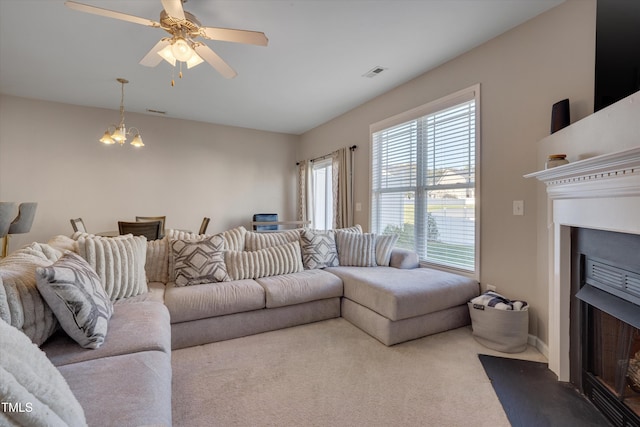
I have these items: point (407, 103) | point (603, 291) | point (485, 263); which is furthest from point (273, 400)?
point (407, 103)

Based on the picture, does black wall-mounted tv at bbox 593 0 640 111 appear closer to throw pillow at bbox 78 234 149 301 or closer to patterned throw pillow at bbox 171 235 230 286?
patterned throw pillow at bbox 171 235 230 286

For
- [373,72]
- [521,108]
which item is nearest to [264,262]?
[373,72]

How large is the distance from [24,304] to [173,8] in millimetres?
1786

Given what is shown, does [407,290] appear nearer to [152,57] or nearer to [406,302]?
[406,302]

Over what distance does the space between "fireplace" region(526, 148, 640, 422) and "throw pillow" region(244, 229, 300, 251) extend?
2442 mm

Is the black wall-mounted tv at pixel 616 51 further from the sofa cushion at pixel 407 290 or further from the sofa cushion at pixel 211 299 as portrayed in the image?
the sofa cushion at pixel 211 299

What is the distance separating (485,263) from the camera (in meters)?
2.85

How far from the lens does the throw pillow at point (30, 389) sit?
0.59m

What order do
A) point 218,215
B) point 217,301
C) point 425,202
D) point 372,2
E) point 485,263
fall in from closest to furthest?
point 372,2 < point 217,301 < point 485,263 < point 425,202 < point 218,215

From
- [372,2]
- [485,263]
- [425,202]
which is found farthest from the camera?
[425,202]

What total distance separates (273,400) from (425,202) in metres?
2.64

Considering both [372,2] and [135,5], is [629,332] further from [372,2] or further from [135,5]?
[135,5]

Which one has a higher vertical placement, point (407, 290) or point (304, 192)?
point (304, 192)

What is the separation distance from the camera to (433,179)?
3.41m
